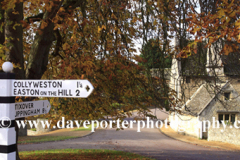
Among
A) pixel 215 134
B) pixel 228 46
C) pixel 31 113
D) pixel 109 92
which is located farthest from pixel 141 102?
pixel 215 134

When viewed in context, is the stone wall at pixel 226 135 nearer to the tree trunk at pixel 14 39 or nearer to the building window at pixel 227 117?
the building window at pixel 227 117

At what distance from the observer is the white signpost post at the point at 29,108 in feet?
10.3

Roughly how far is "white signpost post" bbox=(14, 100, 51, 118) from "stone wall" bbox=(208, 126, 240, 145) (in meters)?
21.8

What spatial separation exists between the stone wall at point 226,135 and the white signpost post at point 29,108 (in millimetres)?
21786

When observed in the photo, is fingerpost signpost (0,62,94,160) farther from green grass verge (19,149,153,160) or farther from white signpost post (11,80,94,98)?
green grass verge (19,149,153,160)

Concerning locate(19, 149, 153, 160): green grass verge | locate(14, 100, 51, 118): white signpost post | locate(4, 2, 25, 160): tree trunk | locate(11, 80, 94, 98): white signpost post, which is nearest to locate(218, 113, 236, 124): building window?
locate(19, 149, 153, 160): green grass verge

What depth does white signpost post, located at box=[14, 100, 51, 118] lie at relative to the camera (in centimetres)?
313

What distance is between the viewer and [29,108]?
3262mm

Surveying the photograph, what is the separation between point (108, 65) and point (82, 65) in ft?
3.52

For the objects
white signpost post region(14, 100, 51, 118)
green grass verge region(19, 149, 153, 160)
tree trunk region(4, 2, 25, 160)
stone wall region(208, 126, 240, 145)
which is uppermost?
tree trunk region(4, 2, 25, 160)

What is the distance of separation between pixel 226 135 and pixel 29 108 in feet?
72.9

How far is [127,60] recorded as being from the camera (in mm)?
7820

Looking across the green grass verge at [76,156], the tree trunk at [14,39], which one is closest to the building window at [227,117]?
the green grass verge at [76,156]

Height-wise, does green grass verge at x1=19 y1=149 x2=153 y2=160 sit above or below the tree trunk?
below
